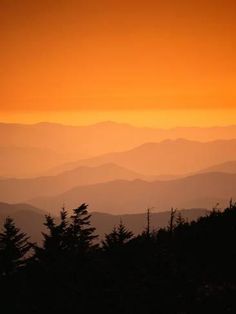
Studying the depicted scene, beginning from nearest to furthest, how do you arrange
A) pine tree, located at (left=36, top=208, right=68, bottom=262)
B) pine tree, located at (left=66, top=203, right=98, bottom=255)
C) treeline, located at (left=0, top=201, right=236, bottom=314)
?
treeline, located at (left=0, top=201, right=236, bottom=314)
pine tree, located at (left=36, top=208, right=68, bottom=262)
pine tree, located at (left=66, top=203, right=98, bottom=255)

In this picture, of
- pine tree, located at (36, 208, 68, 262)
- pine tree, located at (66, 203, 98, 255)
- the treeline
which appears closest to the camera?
the treeline

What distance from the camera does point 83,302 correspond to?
20453mm

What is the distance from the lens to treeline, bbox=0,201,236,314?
2052cm

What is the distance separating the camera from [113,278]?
22578 mm

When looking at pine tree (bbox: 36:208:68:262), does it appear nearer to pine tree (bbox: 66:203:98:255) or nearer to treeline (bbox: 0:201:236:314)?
treeline (bbox: 0:201:236:314)

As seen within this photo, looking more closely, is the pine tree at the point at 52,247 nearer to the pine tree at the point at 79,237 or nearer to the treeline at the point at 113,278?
the treeline at the point at 113,278

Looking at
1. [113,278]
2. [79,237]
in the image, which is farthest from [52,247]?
[113,278]

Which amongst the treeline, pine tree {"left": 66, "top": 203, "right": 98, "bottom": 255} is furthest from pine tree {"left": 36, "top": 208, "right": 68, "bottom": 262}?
pine tree {"left": 66, "top": 203, "right": 98, "bottom": 255}

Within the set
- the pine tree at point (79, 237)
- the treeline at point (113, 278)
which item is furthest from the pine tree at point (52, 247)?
the pine tree at point (79, 237)

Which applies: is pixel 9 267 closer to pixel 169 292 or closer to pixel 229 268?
pixel 169 292

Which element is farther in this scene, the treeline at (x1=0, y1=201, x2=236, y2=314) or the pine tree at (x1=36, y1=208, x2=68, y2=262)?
the pine tree at (x1=36, y1=208, x2=68, y2=262)

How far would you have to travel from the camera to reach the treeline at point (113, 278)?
2052 centimetres

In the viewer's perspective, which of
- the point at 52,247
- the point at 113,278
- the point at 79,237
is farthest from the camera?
the point at 79,237

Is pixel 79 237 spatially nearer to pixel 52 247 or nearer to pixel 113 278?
pixel 52 247
